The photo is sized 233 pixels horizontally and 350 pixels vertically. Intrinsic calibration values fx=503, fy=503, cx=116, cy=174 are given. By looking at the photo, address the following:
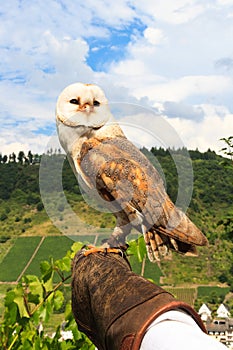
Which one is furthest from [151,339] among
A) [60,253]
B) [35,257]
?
[35,257]

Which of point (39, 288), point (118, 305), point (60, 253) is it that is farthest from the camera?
point (60, 253)

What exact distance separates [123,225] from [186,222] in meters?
0.31

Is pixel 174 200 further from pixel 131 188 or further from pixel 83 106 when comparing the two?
pixel 83 106

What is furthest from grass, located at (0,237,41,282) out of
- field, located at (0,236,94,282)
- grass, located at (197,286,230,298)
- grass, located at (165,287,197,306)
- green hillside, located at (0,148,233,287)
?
grass, located at (197,286,230,298)

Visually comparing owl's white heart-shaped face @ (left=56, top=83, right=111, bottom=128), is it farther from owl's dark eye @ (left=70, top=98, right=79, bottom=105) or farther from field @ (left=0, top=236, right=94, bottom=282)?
field @ (left=0, top=236, right=94, bottom=282)

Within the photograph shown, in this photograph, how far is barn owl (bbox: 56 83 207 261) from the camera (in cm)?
241

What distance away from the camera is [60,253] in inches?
1656

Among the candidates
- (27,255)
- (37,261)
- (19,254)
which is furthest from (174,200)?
(27,255)

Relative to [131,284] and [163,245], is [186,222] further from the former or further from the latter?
[131,284]

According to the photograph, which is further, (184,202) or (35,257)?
(35,257)

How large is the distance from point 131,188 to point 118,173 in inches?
3.8

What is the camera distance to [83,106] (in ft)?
8.01

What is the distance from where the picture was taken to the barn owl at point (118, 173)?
241cm

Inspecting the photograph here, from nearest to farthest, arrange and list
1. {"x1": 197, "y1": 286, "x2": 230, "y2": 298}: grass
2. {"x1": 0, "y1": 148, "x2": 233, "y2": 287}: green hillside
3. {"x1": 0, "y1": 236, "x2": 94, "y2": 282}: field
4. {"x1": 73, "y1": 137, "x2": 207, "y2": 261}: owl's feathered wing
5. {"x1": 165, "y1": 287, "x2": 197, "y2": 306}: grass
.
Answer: {"x1": 0, "y1": 148, "x2": 233, "y2": 287}: green hillside
{"x1": 73, "y1": 137, "x2": 207, "y2": 261}: owl's feathered wing
{"x1": 165, "y1": 287, "x2": 197, "y2": 306}: grass
{"x1": 197, "y1": 286, "x2": 230, "y2": 298}: grass
{"x1": 0, "y1": 236, "x2": 94, "y2": 282}: field
